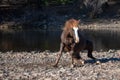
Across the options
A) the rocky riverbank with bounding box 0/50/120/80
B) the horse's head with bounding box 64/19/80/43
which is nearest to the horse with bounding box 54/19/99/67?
the horse's head with bounding box 64/19/80/43

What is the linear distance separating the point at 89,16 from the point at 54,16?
4.13m

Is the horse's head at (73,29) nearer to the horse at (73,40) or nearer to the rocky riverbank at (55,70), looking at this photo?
the horse at (73,40)

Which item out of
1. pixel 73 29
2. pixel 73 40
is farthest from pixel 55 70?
pixel 73 29

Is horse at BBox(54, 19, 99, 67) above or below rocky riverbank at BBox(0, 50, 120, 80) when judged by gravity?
above

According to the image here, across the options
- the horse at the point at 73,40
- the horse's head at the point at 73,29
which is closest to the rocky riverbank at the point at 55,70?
the horse at the point at 73,40

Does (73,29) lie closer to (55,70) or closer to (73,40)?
(73,40)

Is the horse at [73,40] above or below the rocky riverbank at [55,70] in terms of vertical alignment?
above

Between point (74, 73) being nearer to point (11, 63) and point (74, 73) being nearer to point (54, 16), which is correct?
point (11, 63)

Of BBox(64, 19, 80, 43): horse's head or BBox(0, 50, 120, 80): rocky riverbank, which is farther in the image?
BBox(64, 19, 80, 43): horse's head

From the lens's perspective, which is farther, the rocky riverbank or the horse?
the horse

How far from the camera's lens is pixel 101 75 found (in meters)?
14.4

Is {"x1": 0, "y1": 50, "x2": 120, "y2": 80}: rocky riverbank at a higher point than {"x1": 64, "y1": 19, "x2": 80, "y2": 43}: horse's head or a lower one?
lower

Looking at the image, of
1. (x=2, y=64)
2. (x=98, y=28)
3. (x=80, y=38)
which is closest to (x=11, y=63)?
(x=2, y=64)

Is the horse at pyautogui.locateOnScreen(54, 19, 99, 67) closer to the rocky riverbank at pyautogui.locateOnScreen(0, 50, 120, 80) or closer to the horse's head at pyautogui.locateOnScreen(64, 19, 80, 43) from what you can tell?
the horse's head at pyautogui.locateOnScreen(64, 19, 80, 43)
